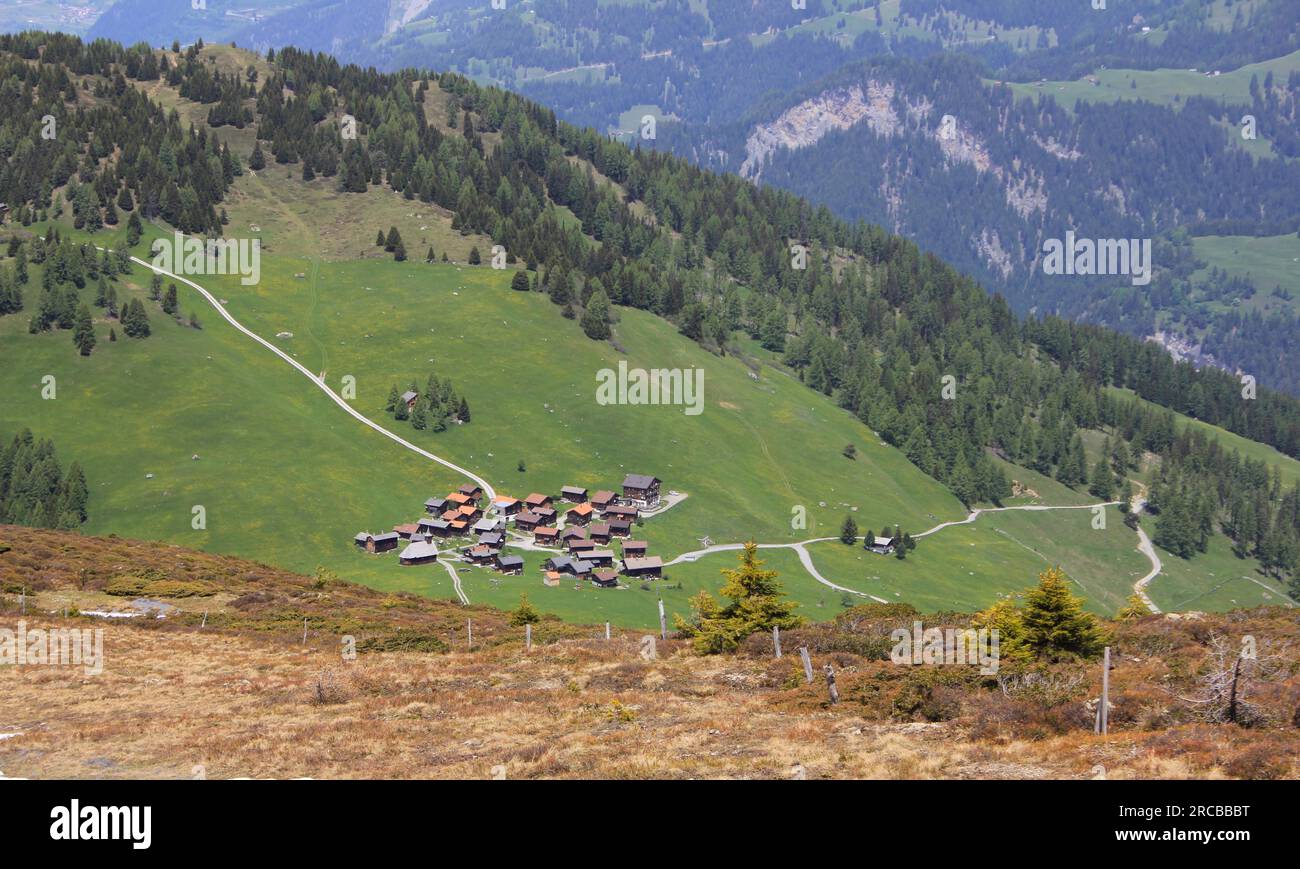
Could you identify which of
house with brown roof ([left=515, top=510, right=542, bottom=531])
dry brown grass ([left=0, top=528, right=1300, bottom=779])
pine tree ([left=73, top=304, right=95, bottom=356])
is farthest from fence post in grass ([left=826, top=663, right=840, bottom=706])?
pine tree ([left=73, top=304, right=95, bottom=356])

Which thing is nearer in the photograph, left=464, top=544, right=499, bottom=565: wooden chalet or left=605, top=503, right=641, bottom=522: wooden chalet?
left=464, top=544, right=499, bottom=565: wooden chalet

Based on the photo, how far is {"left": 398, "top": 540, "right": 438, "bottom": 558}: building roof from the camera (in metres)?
136

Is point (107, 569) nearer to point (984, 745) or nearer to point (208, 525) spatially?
point (208, 525)

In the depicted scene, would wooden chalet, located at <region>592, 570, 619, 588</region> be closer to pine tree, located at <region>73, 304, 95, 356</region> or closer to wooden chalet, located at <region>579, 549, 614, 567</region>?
wooden chalet, located at <region>579, 549, 614, 567</region>

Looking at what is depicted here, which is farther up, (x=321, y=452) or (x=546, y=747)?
(x=321, y=452)

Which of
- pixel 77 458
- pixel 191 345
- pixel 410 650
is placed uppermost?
pixel 191 345

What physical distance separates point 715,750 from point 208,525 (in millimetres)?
121299

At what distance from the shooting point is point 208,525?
463 feet

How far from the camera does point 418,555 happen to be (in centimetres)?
13562

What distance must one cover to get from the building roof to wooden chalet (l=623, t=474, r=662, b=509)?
35.6 meters

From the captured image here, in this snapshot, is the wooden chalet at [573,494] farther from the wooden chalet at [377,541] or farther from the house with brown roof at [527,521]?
the wooden chalet at [377,541]

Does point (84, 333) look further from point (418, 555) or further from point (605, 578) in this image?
point (605, 578)

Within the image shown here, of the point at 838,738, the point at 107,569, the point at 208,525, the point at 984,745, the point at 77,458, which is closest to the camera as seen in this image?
the point at 984,745
